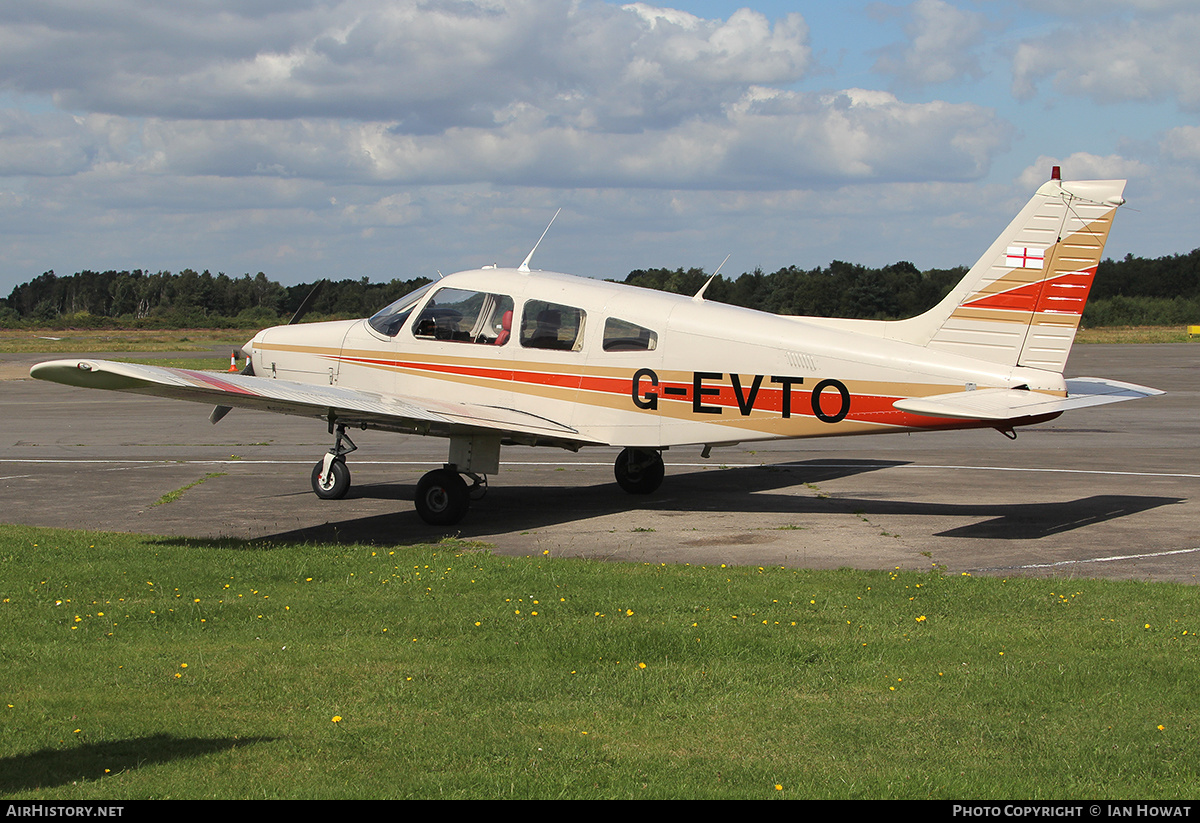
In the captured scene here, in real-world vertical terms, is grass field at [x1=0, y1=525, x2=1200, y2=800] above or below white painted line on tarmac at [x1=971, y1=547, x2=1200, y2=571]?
below

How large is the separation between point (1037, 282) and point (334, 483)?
9244 mm

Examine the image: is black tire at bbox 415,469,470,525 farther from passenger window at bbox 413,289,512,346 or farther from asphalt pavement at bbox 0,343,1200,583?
passenger window at bbox 413,289,512,346

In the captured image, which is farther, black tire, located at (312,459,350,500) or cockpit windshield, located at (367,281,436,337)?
black tire, located at (312,459,350,500)

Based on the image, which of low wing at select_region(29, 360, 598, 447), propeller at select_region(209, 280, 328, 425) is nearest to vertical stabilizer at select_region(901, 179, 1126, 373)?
low wing at select_region(29, 360, 598, 447)

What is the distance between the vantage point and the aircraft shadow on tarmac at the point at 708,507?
1223cm

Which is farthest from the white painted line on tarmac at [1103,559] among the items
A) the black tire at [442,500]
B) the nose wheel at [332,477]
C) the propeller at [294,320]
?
the propeller at [294,320]

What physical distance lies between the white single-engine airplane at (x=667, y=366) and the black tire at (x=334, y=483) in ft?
0.06

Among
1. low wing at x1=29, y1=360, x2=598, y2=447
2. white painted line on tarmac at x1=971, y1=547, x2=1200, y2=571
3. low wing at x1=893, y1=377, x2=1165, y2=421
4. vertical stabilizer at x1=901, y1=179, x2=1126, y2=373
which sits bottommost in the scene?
white painted line on tarmac at x1=971, y1=547, x2=1200, y2=571

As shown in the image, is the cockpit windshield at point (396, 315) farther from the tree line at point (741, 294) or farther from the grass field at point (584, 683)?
the tree line at point (741, 294)

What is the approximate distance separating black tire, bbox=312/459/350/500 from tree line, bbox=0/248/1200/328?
3141 cm

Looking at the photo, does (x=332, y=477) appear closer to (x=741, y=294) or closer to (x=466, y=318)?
(x=466, y=318)

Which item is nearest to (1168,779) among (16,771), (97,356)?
(16,771)

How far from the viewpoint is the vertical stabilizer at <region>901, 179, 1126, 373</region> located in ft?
38.2
